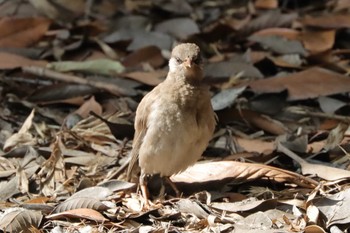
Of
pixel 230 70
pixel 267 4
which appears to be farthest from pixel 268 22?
pixel 230 70

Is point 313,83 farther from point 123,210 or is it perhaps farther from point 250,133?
point 123,210

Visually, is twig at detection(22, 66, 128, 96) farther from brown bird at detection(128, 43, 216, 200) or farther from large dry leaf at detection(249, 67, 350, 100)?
brown bird at detection(128, 43, 216, 200)

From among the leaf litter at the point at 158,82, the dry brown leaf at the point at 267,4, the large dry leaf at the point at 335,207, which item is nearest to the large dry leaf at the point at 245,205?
the leaf litter at the point at 158,82

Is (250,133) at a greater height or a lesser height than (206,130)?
lesser

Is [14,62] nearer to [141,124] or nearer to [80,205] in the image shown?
[141,124]

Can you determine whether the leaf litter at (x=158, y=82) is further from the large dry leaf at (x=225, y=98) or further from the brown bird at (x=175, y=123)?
the brown bird at (x=175, y=123)

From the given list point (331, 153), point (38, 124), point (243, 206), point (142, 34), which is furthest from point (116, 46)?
point (243, 206)
